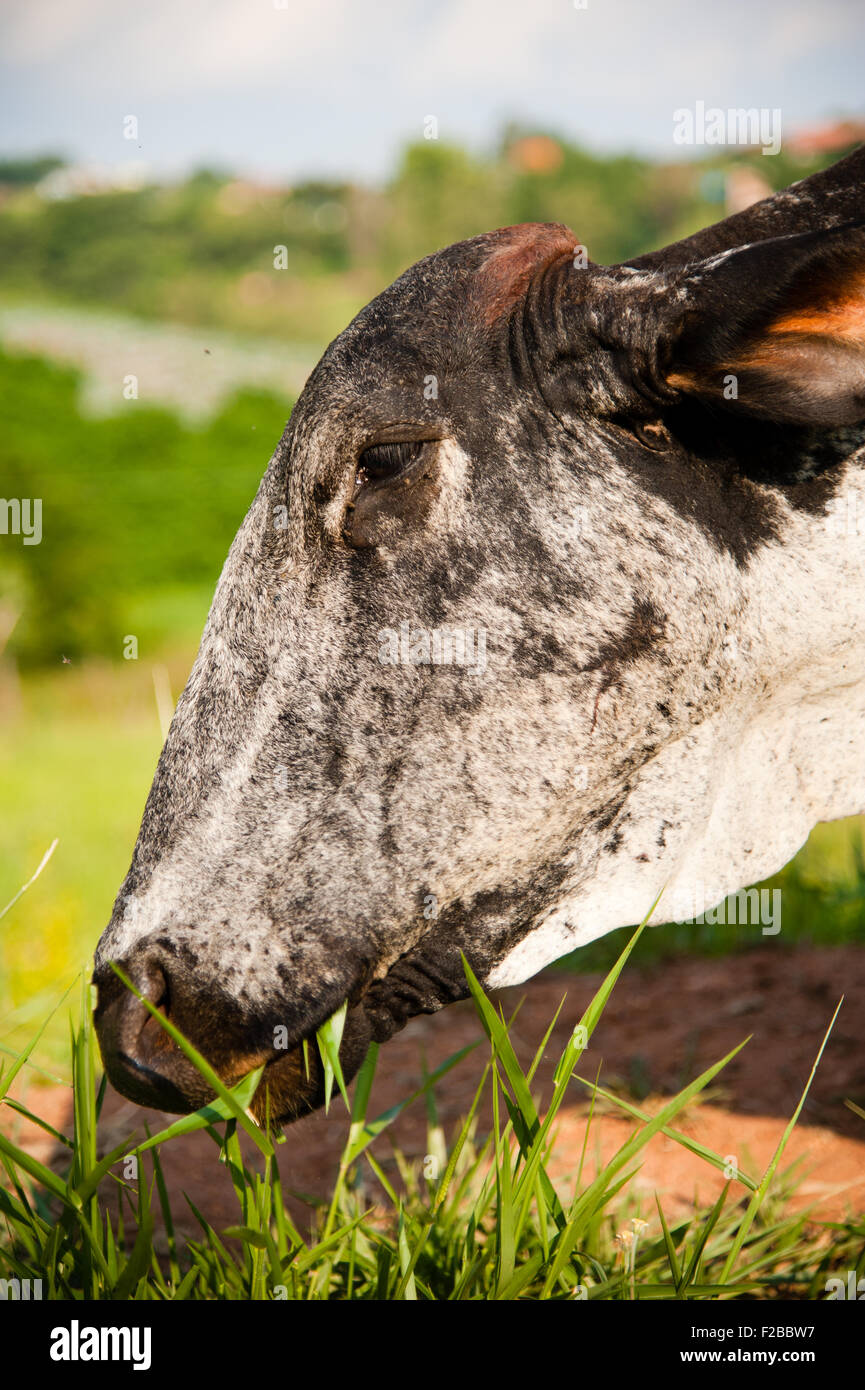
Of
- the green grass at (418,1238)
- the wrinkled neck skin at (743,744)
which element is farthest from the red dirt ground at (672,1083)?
the wrinkled neck skin at (743,744)

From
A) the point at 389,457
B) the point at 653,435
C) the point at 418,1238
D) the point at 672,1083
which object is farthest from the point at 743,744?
the point at 672,1083

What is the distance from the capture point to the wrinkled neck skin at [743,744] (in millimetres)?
2668

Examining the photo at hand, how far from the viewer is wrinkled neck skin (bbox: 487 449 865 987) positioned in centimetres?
267

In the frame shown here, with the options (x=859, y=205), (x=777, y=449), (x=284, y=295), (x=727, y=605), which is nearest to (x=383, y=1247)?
(x=727, y=605)

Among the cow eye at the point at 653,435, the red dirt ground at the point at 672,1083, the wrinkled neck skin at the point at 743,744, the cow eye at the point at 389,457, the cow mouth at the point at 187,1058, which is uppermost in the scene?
the cow eye at the point at 653,435

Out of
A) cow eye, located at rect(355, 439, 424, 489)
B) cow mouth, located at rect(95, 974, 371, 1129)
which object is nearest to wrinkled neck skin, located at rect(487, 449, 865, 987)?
cow mouth, located at rect(95, 974, 371, 1129)

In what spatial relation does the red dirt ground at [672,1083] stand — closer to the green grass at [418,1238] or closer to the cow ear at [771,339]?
the green grass at [418,1238]

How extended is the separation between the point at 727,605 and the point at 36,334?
4657 cm

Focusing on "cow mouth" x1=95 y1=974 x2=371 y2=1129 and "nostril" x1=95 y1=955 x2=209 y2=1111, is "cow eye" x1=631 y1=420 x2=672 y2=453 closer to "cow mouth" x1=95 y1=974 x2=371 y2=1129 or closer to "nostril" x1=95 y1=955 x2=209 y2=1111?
"cow mouth" x1=95 y1=974 x2=371 y2=1129

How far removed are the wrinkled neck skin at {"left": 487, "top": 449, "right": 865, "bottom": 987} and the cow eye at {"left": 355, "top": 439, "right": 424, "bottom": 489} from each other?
0.71m
